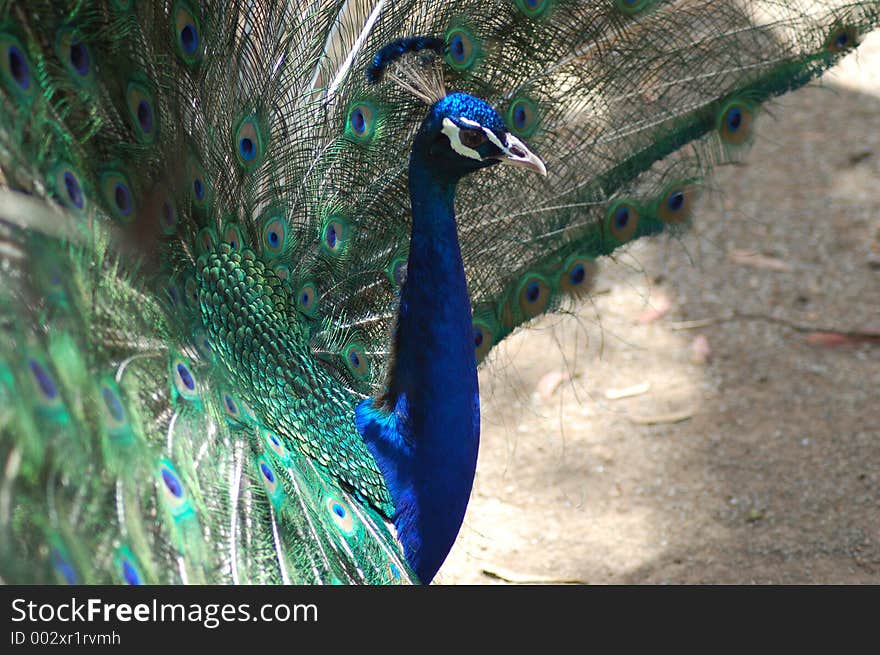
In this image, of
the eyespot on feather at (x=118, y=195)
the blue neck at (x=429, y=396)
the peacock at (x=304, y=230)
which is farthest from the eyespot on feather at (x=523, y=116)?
the eyespot on feather at (x=118, y=195)

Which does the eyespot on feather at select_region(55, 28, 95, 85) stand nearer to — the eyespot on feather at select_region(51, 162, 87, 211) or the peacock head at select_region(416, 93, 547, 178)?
the eyespot on feather at select_region(51, 162, 87, 211)

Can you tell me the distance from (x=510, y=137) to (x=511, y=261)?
0.58 metres

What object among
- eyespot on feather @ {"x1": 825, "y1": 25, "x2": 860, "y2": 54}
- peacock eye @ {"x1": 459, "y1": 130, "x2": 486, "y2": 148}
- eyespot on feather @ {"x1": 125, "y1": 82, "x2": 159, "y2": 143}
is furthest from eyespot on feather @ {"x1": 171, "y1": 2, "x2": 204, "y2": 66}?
eyespot on feather @ {"x1": 825, "y1": 25, "x2": 860, "y2": 54}

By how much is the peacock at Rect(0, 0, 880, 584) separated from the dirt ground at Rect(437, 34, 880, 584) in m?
0.43

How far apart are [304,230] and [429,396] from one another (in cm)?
40

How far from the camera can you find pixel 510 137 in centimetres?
178

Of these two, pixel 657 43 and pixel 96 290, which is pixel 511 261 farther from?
pixel 96 290

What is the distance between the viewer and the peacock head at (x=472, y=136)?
176 centimetres

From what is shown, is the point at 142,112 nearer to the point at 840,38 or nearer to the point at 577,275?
the point at 577,275

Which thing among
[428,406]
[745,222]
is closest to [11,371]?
[428,406]

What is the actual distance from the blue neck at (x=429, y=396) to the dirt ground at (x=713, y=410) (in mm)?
651

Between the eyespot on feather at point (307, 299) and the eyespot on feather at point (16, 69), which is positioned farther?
the eyespot on feather at point (307, 299)

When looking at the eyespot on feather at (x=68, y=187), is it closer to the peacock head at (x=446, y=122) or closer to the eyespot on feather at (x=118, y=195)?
the eyespot on feather at (x=118, y=195)

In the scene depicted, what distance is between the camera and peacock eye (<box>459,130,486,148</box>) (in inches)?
69.3
